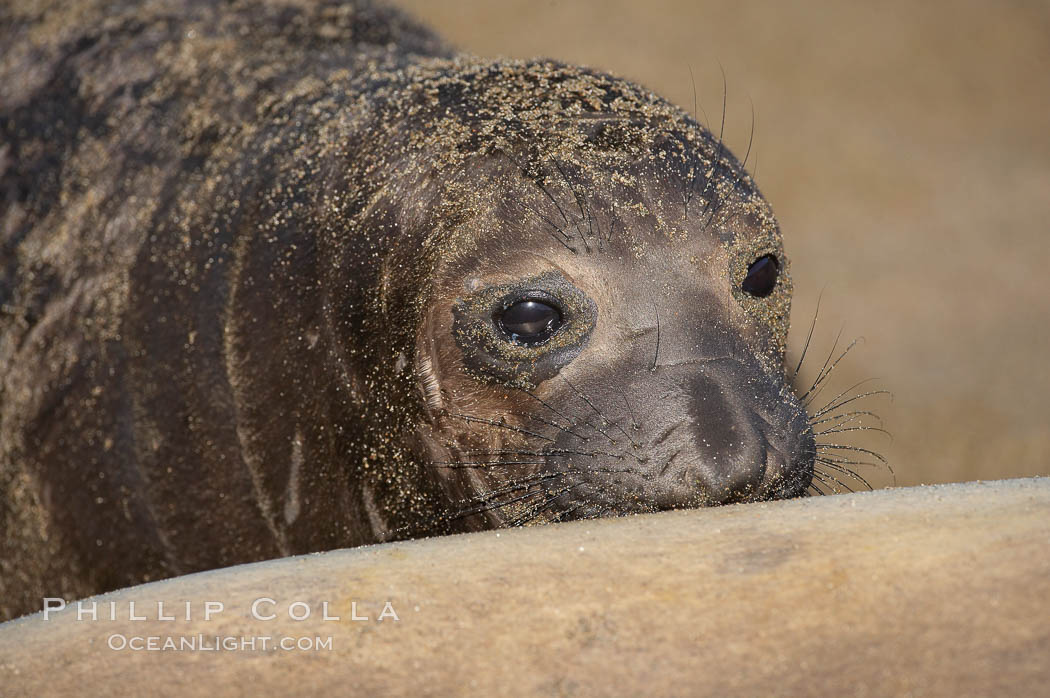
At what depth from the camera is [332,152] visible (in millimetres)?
3840

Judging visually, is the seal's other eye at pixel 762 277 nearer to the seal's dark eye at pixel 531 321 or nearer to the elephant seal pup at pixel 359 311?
the elephant seal pup at pixel 359 311

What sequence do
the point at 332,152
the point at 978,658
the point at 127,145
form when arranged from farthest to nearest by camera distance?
the point at 127,145 < the point at 332,152 < the point at 978,658

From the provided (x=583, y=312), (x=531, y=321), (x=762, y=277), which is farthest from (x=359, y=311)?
(x=762, y=277)

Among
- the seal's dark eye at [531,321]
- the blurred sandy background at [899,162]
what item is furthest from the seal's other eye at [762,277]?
the blurred sandy background at [899,162]

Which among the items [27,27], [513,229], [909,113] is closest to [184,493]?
[513,229]

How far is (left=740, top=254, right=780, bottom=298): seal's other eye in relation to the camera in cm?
352

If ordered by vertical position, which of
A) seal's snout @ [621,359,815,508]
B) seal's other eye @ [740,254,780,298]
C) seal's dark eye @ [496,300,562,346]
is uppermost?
seal's other eye @ [740,254,780,298]

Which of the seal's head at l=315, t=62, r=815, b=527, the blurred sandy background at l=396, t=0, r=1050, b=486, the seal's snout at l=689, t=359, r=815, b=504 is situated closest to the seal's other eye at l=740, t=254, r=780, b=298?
the seal's head at l=315, t=62, r=815, b=527

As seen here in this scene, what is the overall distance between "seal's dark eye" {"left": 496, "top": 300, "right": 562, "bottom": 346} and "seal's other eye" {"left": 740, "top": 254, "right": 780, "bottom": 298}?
0.59m

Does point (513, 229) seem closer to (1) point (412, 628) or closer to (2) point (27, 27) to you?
(1) point (412, 628)

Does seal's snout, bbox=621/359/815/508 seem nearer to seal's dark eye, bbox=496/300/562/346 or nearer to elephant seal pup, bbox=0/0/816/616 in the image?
elephant seal pup, bbox=0/0/816/616

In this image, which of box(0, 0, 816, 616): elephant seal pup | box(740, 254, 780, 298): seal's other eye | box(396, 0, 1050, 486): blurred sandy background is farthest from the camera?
box(396, 0, 1050, 486): blurred sandy background

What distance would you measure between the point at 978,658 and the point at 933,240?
23.5 ft

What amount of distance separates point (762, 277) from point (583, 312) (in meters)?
0.64
